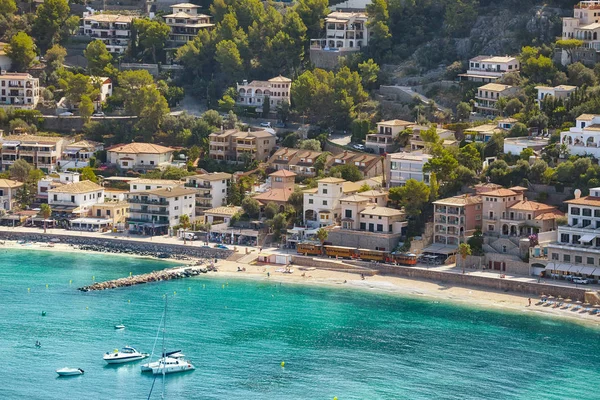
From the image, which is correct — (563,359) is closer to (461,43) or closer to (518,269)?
(518,269)

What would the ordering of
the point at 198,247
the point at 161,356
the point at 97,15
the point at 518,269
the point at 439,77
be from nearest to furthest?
1. the point at 161,356
2. the point at 518,269
3. the point at 198,247
4. the point at 439,77
5. the point at 97,15

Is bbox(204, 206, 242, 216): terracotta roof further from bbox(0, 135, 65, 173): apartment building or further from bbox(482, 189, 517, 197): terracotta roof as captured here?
bbox(482, 189, 517, 197): terracotta roof

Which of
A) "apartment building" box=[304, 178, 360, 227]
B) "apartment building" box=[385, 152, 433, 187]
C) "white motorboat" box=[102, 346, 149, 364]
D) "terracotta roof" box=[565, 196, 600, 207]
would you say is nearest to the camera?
"white motorboat" box=[102, 346, 149, 364]

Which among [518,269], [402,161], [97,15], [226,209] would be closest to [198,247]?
[226,209]

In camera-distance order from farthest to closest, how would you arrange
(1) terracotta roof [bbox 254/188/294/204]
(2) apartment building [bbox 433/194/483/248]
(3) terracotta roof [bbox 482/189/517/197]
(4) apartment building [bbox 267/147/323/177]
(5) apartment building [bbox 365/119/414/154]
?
(5) apartment building [bbox 365/119/414/154] < (4) apartment building [bbox 267/147/323/177] < (1) terracotta roof [bbox 254/188/294/204] < (2) apartment building [bbox 433/194/483/248] < (3) terracotta roof [bbox 482/189/517/197]

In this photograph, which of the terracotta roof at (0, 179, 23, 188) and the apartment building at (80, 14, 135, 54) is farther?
the apartment building at (80, 14, 135, 54)

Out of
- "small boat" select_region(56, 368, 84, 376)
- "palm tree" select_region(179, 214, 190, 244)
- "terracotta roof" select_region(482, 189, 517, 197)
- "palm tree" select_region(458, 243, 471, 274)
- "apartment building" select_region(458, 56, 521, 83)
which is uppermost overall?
"apartment building" select_region(458, 56, 521, 83)

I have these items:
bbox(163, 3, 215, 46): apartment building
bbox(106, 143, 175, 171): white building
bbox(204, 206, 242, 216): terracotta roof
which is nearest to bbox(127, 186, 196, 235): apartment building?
bbox(204, 206, 242, 216): terracotta roof
